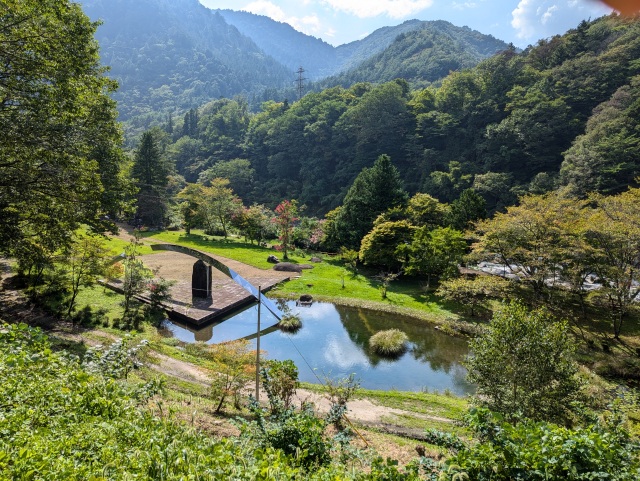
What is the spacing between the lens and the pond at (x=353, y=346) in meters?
13.7

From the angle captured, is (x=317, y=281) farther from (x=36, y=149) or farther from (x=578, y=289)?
(x=36, y=149)

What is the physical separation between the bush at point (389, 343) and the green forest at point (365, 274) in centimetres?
316

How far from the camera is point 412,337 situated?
17.4 metres

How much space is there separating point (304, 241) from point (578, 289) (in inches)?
931

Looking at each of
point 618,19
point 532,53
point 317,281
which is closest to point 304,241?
point 317,281

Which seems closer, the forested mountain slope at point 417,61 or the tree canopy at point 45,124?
the tree canopy at point 45,124

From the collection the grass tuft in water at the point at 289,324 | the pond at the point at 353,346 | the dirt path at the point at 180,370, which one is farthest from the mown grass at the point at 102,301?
the grass tuft in water at the point at 289,324

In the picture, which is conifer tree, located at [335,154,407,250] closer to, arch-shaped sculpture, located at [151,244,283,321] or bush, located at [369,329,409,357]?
bush, located at [369,329,409,357]

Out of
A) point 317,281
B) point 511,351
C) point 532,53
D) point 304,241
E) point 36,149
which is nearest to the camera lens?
point 511,351

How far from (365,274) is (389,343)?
12217mm

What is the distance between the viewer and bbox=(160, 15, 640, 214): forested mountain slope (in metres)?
33.0

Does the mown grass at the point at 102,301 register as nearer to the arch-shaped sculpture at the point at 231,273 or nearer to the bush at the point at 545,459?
the arch-shaped sculpture at the point at 231,273

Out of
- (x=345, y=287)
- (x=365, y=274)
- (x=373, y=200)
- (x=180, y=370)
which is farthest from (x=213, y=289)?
(x=373, y=200)

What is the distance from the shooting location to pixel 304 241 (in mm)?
35844
